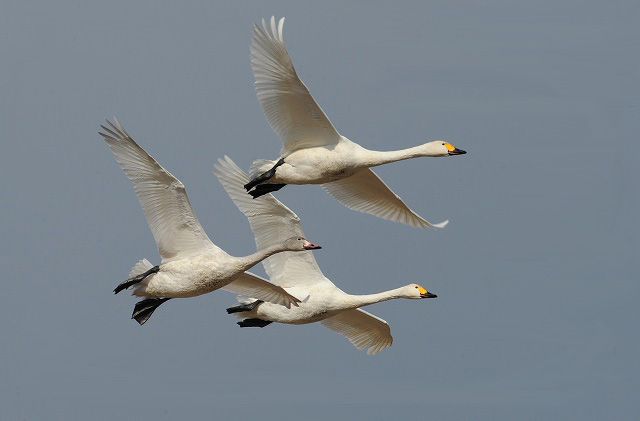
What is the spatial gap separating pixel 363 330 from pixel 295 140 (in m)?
6.96

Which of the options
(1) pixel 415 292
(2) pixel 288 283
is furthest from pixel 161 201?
(1) pixel 415 292

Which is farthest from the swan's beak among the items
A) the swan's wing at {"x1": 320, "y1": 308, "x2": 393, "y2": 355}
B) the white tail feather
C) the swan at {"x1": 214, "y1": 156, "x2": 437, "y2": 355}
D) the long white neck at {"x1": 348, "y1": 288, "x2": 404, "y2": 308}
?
the swan's wing at {"x1": 320, "y1": 308, "x2": 393, "y2": 355}

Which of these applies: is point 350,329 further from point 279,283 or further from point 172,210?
point 172,210

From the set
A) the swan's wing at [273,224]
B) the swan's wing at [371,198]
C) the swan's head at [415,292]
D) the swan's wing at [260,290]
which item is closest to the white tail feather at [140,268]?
the swan's wing at [260,290]

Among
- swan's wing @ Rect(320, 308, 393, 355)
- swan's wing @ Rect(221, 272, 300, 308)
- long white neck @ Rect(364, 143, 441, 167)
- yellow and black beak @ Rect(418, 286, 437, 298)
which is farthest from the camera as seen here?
swan's wing @ Rect(320, 308, 393, 355)

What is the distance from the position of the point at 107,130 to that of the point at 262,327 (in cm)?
663

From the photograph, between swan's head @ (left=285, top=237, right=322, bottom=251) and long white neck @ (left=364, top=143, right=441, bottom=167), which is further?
long white neck @ (left=364, top=143, right=441, bottom=167)

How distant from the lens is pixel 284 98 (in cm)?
3844

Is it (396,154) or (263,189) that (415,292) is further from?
(263,189)

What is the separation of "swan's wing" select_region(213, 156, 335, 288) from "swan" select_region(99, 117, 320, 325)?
4.14 meters

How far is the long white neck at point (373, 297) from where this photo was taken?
137 feet

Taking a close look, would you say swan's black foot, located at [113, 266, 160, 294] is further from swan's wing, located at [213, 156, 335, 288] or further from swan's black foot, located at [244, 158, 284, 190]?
swan's wing, located at [213, 156, 335, 288]

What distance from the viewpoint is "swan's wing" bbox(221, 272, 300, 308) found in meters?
39.4

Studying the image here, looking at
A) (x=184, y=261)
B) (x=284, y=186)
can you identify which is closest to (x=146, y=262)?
(x=184, y=261)
